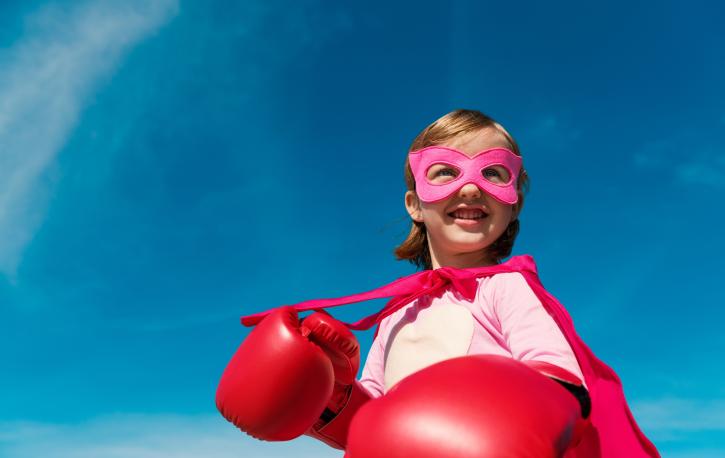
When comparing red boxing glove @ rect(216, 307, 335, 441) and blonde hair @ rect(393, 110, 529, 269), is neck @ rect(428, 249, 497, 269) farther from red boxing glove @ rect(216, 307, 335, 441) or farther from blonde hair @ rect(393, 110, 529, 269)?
red boxing glove @ rect(216, 307, 335, 441)

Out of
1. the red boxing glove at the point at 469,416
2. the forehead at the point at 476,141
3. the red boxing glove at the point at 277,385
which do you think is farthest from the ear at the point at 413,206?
the red boxing glove at the point at 469,416

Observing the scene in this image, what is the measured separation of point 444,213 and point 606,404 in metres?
1.10

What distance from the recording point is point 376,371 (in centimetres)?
325

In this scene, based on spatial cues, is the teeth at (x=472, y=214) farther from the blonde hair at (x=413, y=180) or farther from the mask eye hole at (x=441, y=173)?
the blonde hair at (x=413, y=180)

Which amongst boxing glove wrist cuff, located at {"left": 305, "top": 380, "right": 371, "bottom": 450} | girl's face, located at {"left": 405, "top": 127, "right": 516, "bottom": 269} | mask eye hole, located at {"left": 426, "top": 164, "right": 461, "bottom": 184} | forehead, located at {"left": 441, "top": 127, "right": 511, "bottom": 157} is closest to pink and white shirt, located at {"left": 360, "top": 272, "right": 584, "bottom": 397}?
boxing glove wrist cuff, located at {"left": 305, "top": 380, "right": 371, "bottom": 450}

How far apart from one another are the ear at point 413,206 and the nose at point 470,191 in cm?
50

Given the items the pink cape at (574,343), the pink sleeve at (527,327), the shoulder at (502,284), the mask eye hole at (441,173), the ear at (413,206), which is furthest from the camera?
the ear at (413,206)

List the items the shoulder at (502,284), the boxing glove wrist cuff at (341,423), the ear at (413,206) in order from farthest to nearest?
the ear at (413,206) < the boxing glove wrist cuff at (341,423) < the shoulder at (502,284)

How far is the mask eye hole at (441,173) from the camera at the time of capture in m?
3.07

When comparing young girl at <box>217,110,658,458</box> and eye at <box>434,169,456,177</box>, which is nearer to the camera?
young girl at <box>217,110,658,458</box>

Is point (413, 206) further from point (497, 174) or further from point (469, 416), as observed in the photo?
point (469, 416)

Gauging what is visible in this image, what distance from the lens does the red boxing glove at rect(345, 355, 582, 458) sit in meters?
1.62

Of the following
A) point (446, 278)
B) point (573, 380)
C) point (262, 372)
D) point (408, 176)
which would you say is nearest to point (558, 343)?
point (573, 380)

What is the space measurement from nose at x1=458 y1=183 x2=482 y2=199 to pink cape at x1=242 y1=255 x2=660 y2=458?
0.34 m
